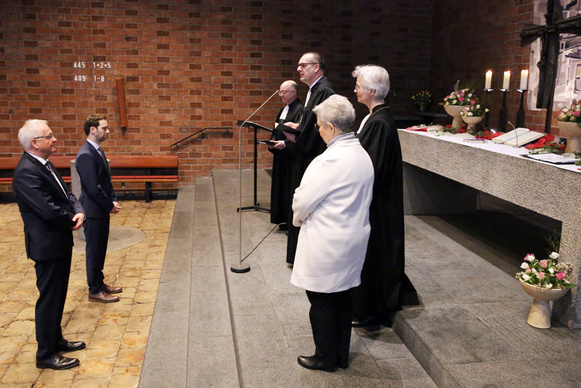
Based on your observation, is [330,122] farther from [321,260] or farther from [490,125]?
[490,125]

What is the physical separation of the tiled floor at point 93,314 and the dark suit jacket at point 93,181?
84 centimetres

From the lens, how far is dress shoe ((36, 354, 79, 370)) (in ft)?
10.7

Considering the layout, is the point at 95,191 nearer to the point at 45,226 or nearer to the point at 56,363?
the point at 45,226

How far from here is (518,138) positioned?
4.09m

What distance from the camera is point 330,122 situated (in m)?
2.46

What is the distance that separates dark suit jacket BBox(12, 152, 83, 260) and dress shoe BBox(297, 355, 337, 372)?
1609 millimetres

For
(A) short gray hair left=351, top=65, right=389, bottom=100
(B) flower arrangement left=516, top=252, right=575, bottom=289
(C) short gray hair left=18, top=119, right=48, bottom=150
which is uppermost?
(A) short gray hair left=351, top=65, right=389, bottom=100

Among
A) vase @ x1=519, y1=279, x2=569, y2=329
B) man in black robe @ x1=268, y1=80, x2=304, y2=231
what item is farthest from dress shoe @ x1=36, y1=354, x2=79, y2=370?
vase @ x1=519, y1=279, x2=569, y2=329

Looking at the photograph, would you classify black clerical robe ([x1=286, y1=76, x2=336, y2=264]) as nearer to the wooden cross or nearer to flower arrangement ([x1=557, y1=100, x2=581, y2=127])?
flower arrangement ([x1=557, y1=100, x2=581, y2=127])

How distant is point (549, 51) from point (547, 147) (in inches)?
101

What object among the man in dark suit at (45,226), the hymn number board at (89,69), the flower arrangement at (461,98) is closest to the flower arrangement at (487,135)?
the flower arrangement at (461,98)

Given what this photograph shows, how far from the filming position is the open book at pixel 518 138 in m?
4.00

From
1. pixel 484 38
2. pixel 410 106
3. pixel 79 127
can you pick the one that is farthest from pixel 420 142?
pixel 79 127

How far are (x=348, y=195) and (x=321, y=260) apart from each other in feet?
1.14
